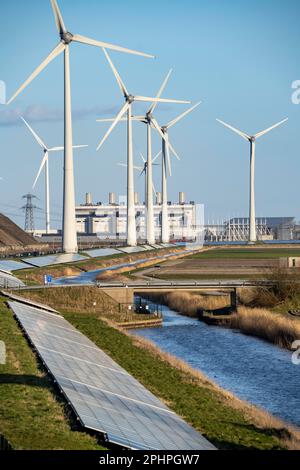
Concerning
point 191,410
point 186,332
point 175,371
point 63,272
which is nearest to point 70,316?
point 186,332

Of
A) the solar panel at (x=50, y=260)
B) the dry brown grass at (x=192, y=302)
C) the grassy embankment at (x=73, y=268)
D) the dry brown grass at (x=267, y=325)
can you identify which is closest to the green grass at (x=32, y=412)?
the dry brown grass at (x=267, y=325)

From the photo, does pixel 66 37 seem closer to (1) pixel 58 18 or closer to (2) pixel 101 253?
(1) pixel 58 18

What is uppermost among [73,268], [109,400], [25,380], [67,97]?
[67,97]

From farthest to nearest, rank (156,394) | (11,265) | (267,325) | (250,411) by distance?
(11,265) → (267,325) → (156,394) → (250,411)

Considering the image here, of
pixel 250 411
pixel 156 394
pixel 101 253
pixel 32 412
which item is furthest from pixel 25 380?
pixel 101 253

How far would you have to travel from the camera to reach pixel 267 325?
76438 millimetres

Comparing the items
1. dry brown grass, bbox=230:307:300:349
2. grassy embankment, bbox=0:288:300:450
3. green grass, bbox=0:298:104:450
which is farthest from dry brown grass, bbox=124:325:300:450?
dry brown grass, bbox=230:307:300:349

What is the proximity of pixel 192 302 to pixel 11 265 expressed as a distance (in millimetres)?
29111

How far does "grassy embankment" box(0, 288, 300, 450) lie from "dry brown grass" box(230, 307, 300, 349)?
14.7 meters

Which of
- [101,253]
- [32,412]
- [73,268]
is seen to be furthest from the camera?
[101,253]

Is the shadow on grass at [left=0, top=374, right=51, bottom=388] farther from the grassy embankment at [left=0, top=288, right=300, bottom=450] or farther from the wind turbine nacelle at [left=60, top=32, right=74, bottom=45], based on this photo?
the wind turbine nacelle at [left=60, top=32, right=74, bottom=45]

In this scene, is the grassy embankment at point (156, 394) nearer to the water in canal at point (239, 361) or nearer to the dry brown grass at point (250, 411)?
the dry brown grass at point (250, 411)

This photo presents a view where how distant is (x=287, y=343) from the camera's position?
70438 mm
